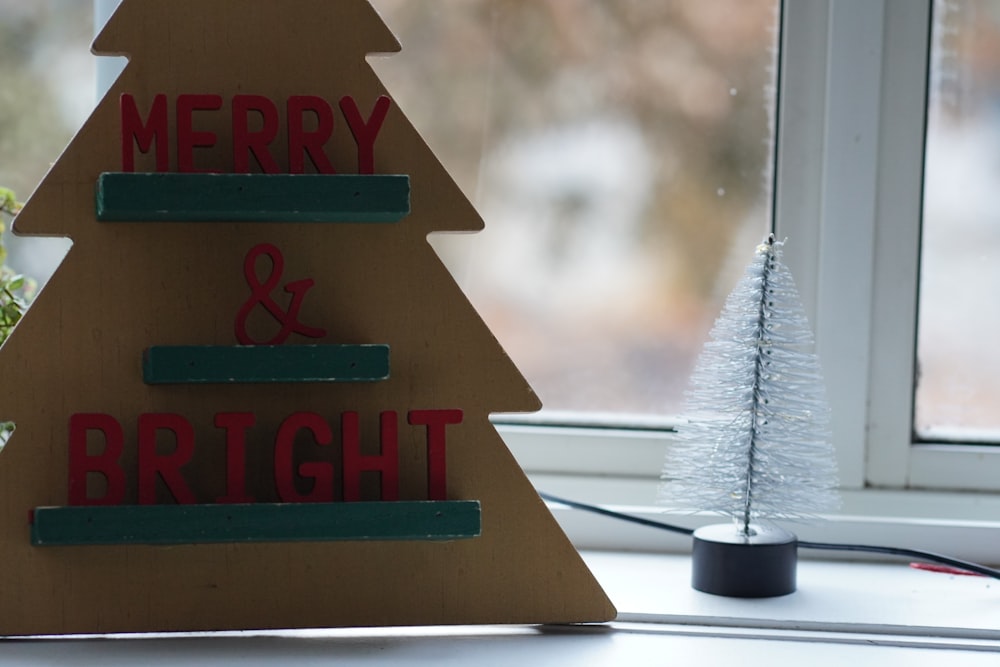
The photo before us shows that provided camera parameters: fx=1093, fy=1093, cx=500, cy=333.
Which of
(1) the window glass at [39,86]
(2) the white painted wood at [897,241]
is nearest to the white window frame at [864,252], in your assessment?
(2) the white painted wood at [897,241]

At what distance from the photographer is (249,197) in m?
0.73

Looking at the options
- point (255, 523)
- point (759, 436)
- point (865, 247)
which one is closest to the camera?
point (255, 523)

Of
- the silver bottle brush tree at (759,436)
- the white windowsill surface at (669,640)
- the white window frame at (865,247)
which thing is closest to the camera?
the white windowsill surface at (669,640)

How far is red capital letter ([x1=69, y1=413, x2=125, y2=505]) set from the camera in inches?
29.0

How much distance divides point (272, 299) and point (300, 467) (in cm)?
12

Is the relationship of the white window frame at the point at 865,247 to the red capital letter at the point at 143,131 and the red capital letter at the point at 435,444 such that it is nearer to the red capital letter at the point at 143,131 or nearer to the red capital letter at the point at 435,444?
the red capital letter at the point at 435,444

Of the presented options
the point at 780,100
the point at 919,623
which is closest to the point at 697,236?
the point at 780,100

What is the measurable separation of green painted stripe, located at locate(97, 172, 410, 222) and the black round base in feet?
1.17

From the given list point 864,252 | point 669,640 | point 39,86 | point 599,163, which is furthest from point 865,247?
point 39,86

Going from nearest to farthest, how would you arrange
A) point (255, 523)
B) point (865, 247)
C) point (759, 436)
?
1. point (255, 523)
2. point (759, 436)
3. point (865, 247)

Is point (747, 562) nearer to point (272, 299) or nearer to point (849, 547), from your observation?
point (849, 547)

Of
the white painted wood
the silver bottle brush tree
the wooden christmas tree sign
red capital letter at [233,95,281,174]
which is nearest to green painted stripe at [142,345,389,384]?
the wooden christmas tree sign

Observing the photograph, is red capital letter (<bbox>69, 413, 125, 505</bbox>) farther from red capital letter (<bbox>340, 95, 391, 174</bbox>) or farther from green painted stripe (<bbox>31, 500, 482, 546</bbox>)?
red capital letter (<bbox>340, 95, 391, 174</bbox>)

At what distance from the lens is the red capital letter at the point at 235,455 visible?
747mm
